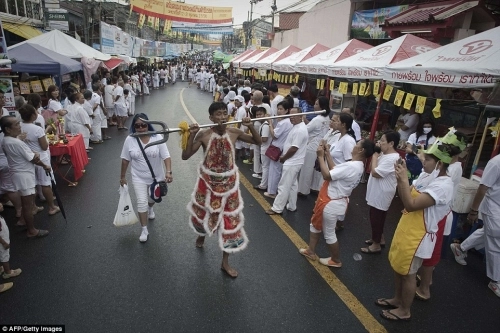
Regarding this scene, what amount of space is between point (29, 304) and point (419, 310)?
3.87 m

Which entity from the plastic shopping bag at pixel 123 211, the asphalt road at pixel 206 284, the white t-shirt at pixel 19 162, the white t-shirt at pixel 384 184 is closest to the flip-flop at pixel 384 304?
the asphalt road at pixel 206 284

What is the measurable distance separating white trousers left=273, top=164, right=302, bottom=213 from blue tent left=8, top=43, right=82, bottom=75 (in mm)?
7196

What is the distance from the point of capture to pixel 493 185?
12.4ft

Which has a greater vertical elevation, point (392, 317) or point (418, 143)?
point (418, 143)

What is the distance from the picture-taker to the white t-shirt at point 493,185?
3.72 metres

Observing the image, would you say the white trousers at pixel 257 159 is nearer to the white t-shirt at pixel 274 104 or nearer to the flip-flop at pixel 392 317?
the white t-shirt at pixel 274 104

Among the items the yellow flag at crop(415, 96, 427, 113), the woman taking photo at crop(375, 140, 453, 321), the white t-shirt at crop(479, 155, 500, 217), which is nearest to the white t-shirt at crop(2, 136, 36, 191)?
the woman taking photo at crop(375, 140, 453, 321)

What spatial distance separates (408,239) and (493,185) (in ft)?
5.38

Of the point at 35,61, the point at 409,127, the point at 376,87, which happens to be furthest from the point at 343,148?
the point at 35,61

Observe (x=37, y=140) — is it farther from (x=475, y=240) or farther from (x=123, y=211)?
(x=475, y=240)

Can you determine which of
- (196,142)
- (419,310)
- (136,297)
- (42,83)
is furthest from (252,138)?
(42,83)

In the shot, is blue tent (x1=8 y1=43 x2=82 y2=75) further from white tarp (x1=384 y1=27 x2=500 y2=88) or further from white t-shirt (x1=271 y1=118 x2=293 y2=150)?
white tarp (x1=384 y1=27 x2=500 y2=88)

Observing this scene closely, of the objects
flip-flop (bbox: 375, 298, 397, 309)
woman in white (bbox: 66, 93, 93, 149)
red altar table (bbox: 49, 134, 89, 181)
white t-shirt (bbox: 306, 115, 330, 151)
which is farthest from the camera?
woman in white (bbox: 66, 93, 93, 149)

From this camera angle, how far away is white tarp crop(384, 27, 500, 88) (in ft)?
16.3
